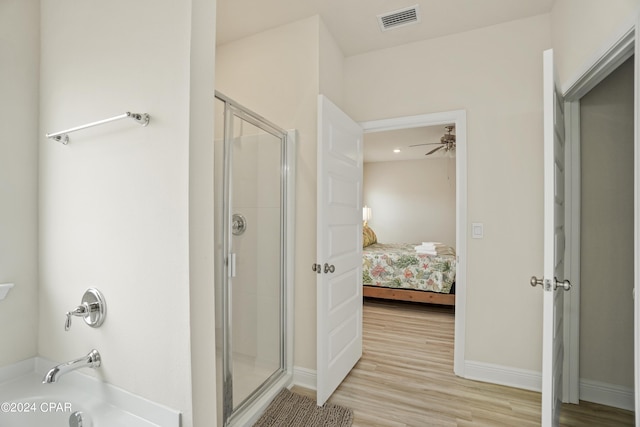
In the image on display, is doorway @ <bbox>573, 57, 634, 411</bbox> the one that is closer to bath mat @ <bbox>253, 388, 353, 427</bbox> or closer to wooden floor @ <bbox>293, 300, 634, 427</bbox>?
wooden floor @ <bbox>293, 300, 634, 427</bbox>

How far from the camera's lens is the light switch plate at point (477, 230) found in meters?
2.39

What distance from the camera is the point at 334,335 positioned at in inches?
84.7

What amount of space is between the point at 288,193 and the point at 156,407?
A: 59.8 inches

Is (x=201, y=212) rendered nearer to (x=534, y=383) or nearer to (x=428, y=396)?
(x=428, y=396)

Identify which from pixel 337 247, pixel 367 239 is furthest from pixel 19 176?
pixel 367 239

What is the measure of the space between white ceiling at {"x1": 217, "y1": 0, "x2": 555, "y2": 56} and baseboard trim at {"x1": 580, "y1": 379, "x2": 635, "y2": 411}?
2.61m

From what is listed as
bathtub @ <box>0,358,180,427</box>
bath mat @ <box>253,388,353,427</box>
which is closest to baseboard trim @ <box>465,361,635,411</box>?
bath mat @ <box>253,388,353,427</box>

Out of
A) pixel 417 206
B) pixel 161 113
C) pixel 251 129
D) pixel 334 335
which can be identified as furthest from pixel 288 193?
pixel 417 206

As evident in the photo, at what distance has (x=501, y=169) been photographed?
2334 millimetres

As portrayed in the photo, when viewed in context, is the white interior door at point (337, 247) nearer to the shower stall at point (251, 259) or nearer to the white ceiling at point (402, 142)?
the shower stall at point (251, 259)

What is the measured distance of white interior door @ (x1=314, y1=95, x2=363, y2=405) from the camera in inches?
77.5

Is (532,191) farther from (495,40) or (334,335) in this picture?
(334,335)

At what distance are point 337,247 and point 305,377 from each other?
1008 mm

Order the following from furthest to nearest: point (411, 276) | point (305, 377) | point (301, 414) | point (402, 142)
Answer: point (402, 142) → point (411, 276) → point (305, 377) → point (301, 414)
